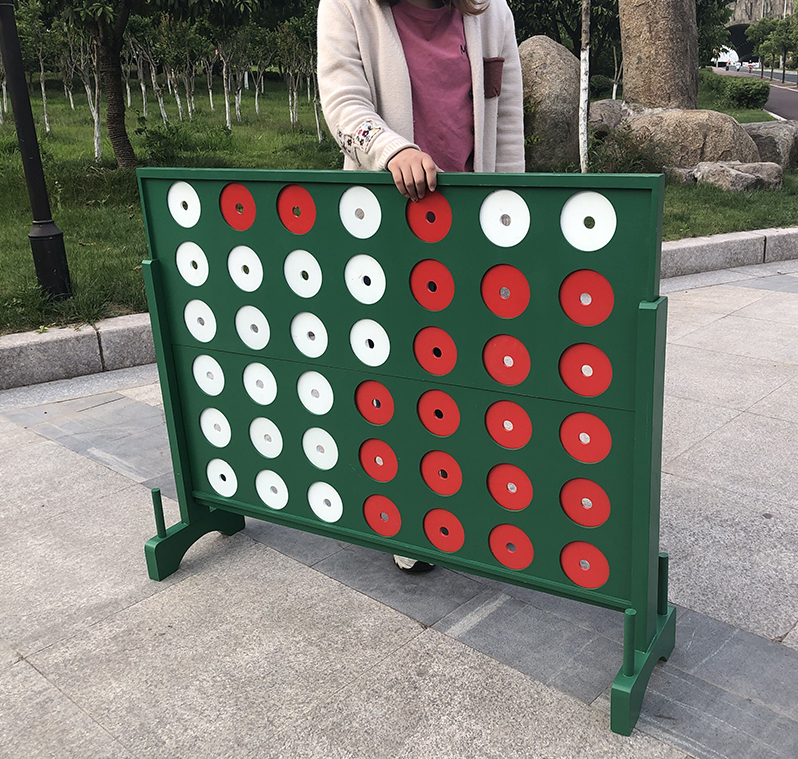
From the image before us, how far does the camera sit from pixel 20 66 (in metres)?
4.76

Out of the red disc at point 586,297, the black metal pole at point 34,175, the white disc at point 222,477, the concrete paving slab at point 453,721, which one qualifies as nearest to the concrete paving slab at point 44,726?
the concrete paving slab at point 453,721

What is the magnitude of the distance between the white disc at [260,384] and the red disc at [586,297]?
0.98 metres

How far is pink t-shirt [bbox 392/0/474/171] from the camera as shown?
235 cm

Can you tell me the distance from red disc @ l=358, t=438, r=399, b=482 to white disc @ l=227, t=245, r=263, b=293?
571 millimetres

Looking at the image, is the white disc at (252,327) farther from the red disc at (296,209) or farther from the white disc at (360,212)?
the white disc at (360,212)

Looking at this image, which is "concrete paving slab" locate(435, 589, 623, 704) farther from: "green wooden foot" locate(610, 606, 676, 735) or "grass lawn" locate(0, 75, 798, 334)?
"grass lawn" locate(0, 75, 798, 334)

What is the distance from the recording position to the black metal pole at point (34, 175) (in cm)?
467

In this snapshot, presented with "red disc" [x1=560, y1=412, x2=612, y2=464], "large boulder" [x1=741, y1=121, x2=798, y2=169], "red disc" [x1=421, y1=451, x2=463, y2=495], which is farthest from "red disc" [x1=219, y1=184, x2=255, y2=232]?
"large boulder" [x1=741, y1=121, x2=798, y2=169]

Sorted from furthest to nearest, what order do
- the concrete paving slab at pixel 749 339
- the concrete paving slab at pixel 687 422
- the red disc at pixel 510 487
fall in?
the concrete paving slab at pixel 749 339, the concrete paving slab at pixel 687 422, the red disc at pixel 510 487

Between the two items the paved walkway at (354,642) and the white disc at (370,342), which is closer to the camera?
the paved walkway at (354,642)

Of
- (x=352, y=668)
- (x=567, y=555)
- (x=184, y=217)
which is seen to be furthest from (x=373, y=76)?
(x=352, y=668)

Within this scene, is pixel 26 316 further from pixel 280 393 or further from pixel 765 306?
pixel 765 306

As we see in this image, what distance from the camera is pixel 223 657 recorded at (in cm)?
226

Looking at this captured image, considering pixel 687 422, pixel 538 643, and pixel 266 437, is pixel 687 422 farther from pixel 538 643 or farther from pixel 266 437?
pixel 266 437
